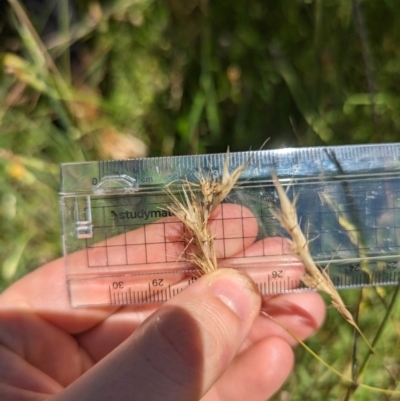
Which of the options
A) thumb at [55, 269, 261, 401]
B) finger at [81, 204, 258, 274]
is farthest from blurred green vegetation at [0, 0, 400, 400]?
thumb at [55, 269, 261, 401]

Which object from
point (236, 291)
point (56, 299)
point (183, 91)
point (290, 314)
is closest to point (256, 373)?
point (290, 314)

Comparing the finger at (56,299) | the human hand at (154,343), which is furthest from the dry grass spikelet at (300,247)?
the finger at (56,299)

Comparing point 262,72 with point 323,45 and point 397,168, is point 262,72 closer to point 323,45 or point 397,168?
point 323,45

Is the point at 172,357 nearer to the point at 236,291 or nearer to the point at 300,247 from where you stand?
the point at 236,291

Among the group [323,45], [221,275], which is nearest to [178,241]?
[221,275]

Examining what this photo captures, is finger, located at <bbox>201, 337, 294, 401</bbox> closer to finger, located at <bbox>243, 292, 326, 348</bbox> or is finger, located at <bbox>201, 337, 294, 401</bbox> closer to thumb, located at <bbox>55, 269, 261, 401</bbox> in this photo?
finger, located at <bbox>243, 292, 326, 348</bbox>

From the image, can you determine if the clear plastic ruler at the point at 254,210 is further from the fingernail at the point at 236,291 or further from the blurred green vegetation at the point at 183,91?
the blurred green vegetation at the point at 183,91

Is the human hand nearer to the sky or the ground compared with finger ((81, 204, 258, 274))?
nearer to the ground
